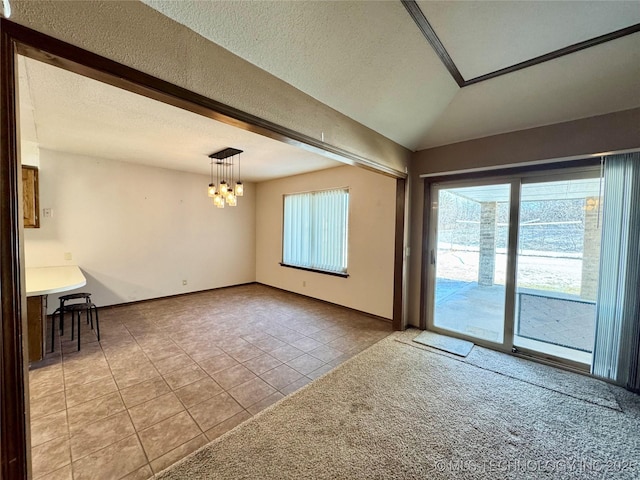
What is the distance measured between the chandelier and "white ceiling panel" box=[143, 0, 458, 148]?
2061mm

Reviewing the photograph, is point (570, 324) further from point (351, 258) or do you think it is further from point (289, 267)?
point (289, 267)

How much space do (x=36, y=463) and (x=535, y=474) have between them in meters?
3.06

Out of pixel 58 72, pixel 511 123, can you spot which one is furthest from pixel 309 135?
pixel 511 123

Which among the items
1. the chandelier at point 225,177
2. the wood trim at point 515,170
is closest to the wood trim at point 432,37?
the wood trim at point 515,170

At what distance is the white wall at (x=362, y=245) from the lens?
428cm

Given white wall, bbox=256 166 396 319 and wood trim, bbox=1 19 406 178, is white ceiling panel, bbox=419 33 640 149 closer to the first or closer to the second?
white wall, bbox=256 166 396 319

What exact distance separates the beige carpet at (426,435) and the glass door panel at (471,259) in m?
0.97

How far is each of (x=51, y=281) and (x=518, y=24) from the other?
5068 millimetres

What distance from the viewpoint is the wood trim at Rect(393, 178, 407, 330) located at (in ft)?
12.6

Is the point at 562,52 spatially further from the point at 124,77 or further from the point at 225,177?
the point at 225,177

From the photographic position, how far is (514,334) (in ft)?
10.5

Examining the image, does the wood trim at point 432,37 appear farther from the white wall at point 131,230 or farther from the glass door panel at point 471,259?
the white wall at point 131,230

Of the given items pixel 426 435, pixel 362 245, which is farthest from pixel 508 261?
pixel 426 435

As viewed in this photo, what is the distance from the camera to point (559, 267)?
9.67 ft
